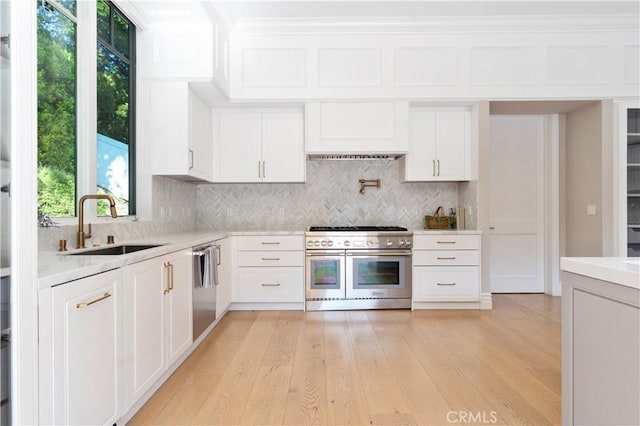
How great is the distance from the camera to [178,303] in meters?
2.50

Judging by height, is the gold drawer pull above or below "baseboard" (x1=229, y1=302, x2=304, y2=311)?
above

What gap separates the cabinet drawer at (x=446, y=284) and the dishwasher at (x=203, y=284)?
2017 millimetres

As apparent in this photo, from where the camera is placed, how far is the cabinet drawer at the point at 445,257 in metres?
3.97

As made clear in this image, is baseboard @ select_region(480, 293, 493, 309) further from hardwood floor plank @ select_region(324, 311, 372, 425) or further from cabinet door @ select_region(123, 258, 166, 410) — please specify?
cabinet door @ select_region(123, 258, 166, 410)

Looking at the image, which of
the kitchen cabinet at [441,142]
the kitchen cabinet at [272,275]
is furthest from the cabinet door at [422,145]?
the kitchen cabinet at [272,275]

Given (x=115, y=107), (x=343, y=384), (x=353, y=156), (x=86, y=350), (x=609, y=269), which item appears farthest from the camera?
(x=353, y=156)

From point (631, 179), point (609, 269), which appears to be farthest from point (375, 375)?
point (631, 179)

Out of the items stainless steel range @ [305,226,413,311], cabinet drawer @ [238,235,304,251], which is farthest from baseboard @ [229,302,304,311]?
cabinet drawer @ [238,235,304,251]

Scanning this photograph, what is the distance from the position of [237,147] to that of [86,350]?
3.02 m

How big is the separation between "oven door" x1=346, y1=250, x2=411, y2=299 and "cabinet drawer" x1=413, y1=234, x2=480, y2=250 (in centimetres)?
15

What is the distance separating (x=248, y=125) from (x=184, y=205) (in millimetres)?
1103

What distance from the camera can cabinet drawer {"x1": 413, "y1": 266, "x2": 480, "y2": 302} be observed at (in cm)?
397

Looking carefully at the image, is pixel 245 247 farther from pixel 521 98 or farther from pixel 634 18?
pixel 634 18

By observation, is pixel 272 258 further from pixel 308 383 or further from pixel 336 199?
pixel 308 383
